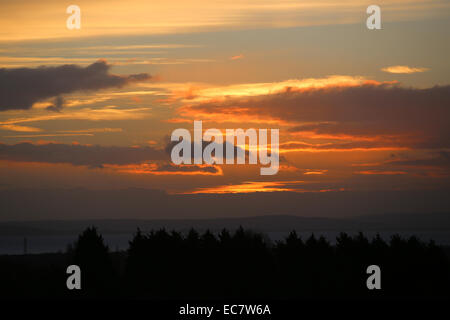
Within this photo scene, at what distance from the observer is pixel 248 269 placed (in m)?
49.8

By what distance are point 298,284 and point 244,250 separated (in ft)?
15.0

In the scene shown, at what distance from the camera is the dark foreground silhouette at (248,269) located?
48375 millimetres

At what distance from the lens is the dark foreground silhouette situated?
1905 inches

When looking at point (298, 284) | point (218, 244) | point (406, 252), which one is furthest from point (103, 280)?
point (406, 252)

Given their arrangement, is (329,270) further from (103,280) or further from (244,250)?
(103,280)
